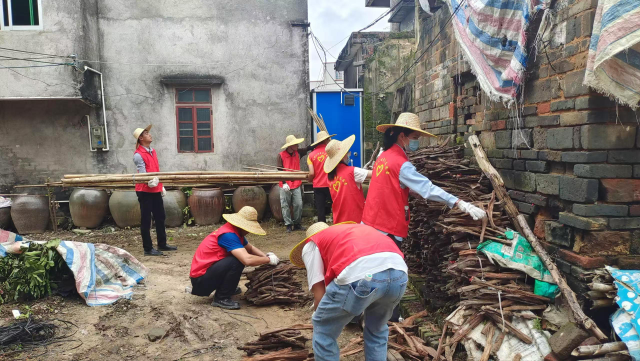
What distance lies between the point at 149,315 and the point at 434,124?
452 centimetres

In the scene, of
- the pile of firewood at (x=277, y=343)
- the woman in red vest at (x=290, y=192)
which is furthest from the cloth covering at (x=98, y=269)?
the woman in red vest at (x=290, y=192)

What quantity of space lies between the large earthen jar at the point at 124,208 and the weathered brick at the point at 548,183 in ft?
26.6

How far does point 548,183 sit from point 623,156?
0.58m

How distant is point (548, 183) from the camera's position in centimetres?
362

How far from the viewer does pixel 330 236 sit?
9.69 ft

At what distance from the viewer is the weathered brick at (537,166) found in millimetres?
3682

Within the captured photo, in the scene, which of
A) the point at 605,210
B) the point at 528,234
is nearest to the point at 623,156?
the point at 605,210

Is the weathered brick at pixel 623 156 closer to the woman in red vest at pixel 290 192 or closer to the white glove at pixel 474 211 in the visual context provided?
the white glove at pixel 474 211

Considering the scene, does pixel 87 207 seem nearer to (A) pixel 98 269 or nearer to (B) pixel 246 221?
(A) pixel 98 269

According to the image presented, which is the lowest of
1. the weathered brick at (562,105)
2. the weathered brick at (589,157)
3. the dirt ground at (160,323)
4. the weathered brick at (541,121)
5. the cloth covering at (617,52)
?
the dirt ground at (160,323)

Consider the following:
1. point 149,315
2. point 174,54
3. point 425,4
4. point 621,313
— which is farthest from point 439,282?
point 174,54

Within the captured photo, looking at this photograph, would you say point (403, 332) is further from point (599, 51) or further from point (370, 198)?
point (599, 51)

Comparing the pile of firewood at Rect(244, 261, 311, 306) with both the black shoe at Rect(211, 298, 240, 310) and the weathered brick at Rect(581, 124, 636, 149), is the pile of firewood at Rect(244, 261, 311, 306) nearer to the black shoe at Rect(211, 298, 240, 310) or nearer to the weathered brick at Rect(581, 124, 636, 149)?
the black shoe at Rect(211, 298, 240, 310)

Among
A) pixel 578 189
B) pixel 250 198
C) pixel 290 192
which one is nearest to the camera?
pixel 578 189
